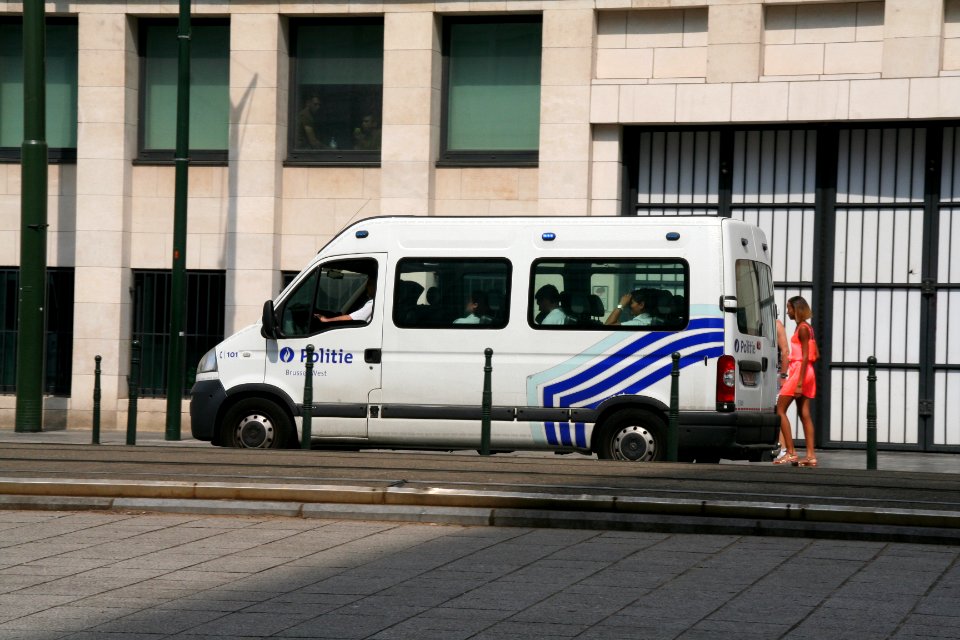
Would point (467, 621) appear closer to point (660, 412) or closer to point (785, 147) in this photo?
point (660, 412)

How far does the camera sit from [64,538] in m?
9.16

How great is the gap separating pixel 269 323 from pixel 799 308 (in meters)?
5.31

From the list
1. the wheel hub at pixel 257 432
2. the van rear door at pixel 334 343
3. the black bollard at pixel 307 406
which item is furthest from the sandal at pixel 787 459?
the wheel hub at pixel 257 432

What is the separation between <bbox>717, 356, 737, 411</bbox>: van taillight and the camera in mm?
13602

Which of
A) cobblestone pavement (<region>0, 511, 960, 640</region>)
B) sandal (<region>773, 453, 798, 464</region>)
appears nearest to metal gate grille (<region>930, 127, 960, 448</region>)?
sandal (<region>773, 453, 798, 464</region>)

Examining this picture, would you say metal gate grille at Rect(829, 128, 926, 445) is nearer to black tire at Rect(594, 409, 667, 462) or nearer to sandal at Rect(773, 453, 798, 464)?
sandal at Rect(773, 453, 798, 464)

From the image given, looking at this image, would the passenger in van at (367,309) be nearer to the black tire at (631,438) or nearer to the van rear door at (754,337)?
the black tire at (631,438)

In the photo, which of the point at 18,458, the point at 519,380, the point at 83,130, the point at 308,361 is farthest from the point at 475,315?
the point at 83,130

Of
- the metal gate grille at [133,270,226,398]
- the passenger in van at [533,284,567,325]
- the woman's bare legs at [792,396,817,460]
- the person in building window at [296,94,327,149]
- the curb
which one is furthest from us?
the metal gate grille at [133,270,226,398]

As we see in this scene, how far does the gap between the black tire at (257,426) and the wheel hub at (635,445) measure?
10.4ft

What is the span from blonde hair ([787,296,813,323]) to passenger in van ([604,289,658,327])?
92.3 inches

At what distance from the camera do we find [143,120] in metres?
21.1

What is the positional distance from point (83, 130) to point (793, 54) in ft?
30.6

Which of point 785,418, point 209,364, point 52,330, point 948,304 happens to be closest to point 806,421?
point 785,418
